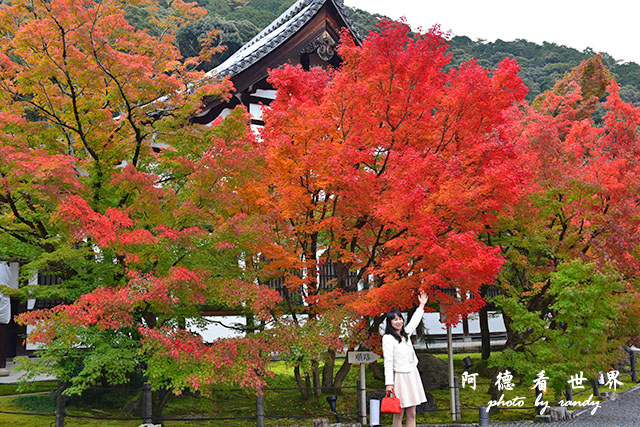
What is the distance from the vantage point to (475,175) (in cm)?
1029

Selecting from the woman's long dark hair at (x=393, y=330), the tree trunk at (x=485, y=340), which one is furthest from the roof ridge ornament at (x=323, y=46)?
the woman's long dark hair at (x=393, y=330)

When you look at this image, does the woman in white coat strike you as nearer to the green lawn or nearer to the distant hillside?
the green lawn

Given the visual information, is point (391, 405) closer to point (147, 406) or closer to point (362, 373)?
point (362, 373)

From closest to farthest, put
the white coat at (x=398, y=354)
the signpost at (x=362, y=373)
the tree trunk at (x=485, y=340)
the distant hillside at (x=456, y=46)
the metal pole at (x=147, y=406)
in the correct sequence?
1. the white coat at (x=398, y=354)
2. the metal pole at (x=147, y=406)
3. the signpost at (x=362, y=373)
4. the tree trunk at (x=485, y=340)
5. the distant hillside at (x=456, y=46)

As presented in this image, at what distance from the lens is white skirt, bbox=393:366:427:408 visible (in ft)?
21.4

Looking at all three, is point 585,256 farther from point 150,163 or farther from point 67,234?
point 67,234

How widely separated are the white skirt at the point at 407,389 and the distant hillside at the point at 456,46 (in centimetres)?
2666

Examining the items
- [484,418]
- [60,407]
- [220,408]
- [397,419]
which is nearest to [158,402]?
[60,407]

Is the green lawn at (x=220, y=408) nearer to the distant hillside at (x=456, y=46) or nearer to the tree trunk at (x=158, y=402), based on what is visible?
the tree trunk at (x=158, y=402)

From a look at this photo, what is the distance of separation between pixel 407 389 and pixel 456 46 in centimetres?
7088

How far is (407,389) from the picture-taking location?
21.5 ft

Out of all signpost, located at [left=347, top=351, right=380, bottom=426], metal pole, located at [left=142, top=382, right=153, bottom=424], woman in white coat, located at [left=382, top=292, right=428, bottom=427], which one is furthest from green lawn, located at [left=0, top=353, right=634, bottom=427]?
woman in white coat, located at [left=382, top=292, right=428, bottom=427]

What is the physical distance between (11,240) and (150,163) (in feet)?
9.41

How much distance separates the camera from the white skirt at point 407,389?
6.54 m
